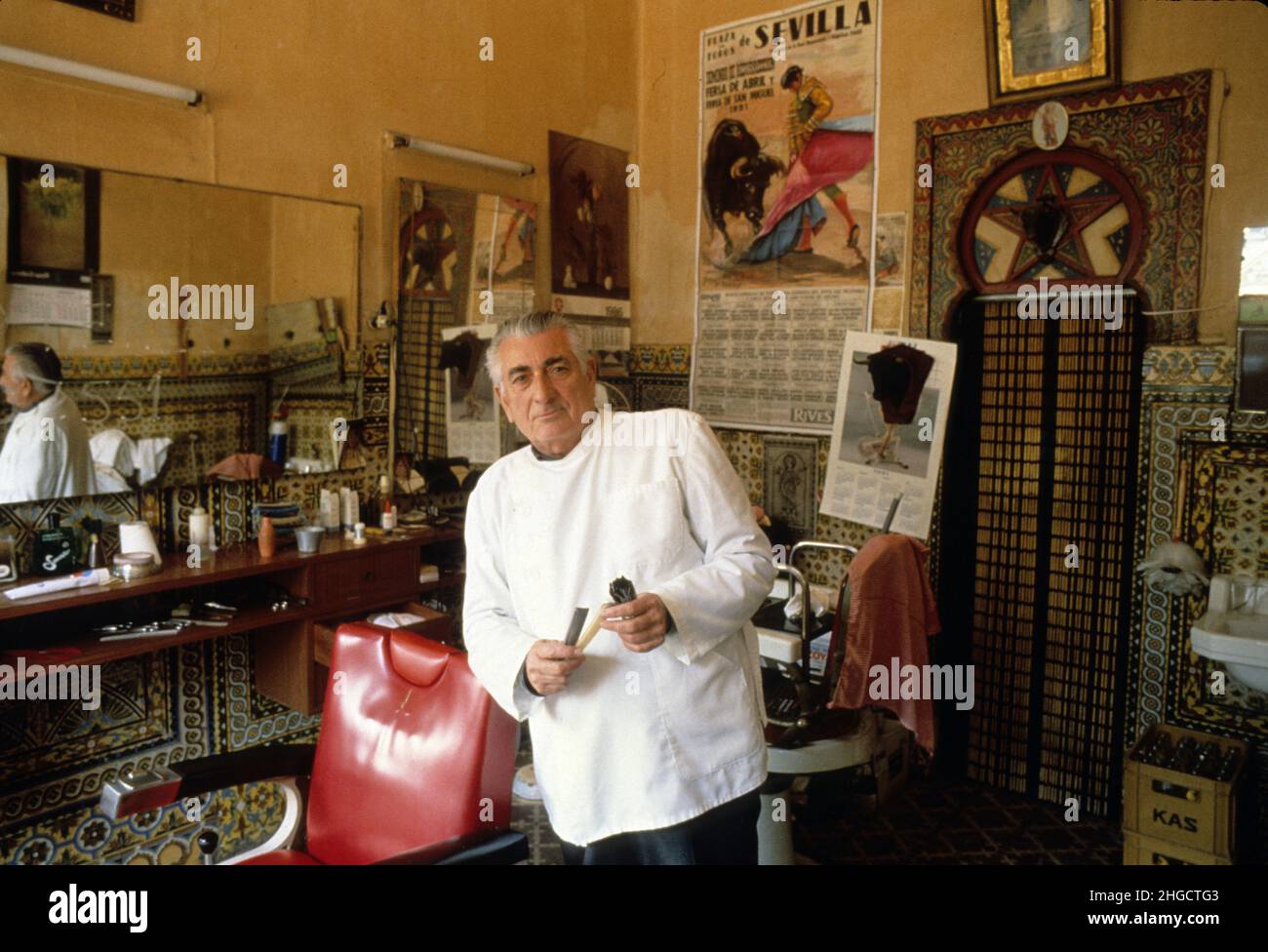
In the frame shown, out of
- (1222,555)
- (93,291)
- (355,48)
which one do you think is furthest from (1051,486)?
(93,291)

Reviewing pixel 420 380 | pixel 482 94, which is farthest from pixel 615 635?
pixel 482 94

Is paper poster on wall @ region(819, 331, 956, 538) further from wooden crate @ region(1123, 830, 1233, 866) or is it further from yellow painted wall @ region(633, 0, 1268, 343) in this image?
wooden crate @ region(1123, 830, 1233, 866)

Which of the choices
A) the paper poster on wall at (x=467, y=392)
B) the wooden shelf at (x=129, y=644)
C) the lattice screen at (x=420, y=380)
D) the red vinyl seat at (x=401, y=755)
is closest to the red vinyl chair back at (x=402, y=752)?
the red vinyl seat at (x=401, y=755)

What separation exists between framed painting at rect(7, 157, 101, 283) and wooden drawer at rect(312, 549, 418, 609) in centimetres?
129

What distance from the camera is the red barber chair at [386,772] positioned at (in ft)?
6.42

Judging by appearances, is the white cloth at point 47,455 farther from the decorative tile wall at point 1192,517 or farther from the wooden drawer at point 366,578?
the decorative tile wall at point 1192,517

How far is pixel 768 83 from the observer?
15.5ft

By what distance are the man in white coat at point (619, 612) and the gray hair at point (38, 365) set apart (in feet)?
6.00

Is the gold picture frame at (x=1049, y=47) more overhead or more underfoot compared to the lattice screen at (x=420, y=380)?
more overhead

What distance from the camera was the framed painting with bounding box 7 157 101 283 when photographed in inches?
116
